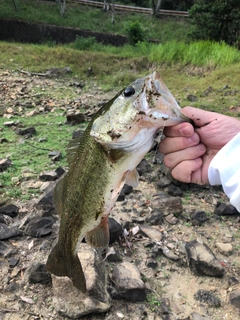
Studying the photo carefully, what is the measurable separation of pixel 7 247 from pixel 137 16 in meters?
26.5

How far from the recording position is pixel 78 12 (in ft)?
87.7

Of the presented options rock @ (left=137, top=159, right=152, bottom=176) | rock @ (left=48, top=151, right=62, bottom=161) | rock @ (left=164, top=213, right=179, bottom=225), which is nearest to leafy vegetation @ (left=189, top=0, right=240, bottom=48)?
rock @ (left=137, top=159, right=152, bottom=176)

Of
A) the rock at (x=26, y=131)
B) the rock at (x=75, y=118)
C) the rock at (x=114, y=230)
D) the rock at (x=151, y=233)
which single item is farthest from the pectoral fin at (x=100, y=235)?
the rock at (x=75, y=118)

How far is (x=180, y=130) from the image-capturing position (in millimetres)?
1813

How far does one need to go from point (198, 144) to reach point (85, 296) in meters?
1.22

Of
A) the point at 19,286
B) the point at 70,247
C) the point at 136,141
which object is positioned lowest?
the point at 19,286

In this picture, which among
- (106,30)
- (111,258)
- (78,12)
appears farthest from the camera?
(78,12)

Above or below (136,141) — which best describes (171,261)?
below

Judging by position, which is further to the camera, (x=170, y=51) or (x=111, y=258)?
(x=170, y=51)

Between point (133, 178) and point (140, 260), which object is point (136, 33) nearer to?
point (140, 260)

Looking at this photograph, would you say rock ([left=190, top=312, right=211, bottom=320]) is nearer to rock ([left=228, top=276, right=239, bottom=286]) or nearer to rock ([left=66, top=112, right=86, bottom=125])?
rock ([left=228, top=276, right=239, bottom=286])

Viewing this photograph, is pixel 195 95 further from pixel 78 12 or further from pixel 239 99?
pixel 78 12

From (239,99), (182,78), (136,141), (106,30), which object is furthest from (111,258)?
(106,30)

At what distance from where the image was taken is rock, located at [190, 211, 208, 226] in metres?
3.45
